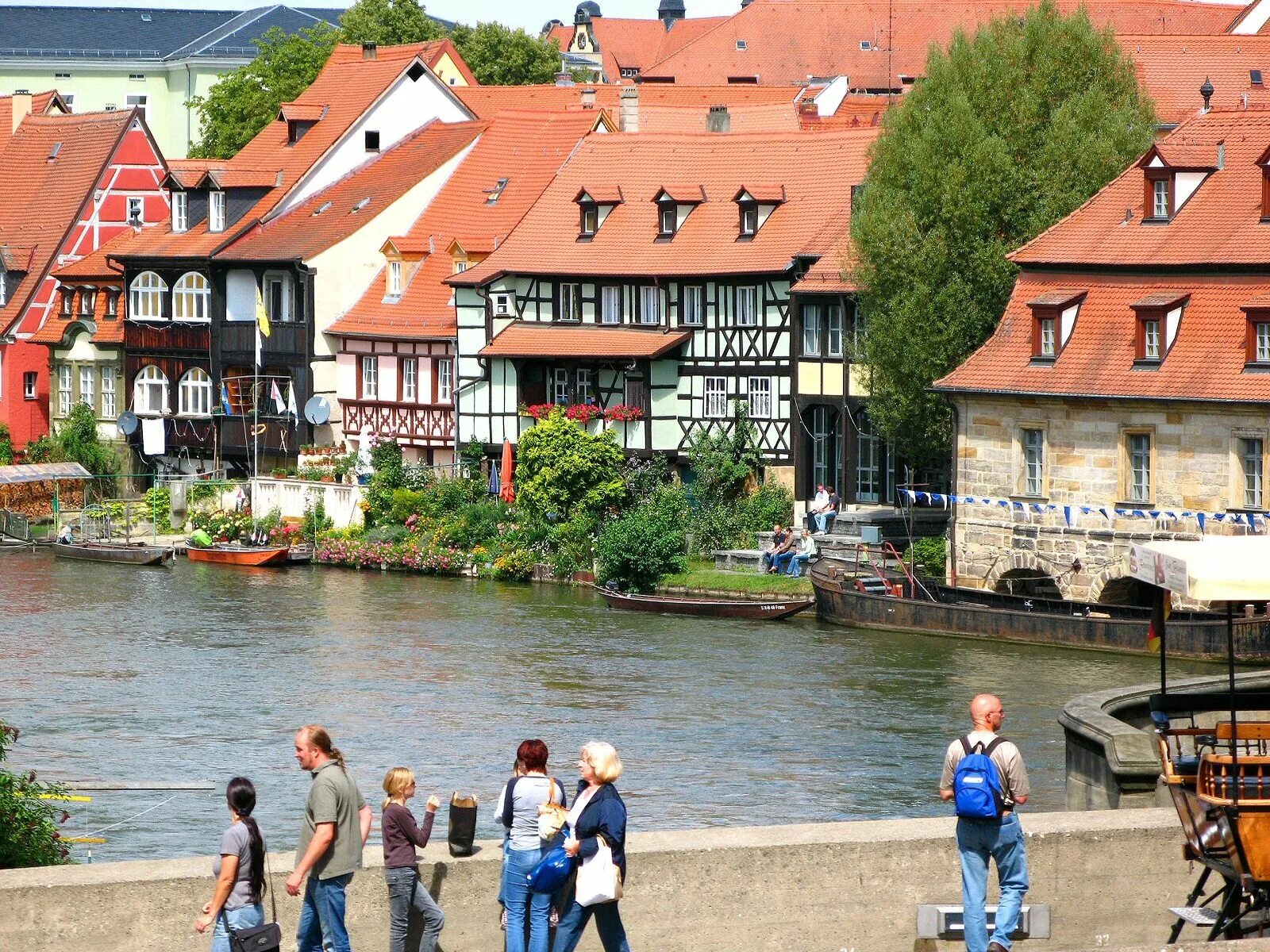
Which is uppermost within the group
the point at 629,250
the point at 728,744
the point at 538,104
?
the point at 538,104

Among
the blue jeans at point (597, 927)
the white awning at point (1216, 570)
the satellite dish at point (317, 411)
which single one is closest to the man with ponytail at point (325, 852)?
the blue jeans at point (597, 927)

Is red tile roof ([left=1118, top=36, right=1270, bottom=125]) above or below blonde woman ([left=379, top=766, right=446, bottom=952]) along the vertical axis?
above

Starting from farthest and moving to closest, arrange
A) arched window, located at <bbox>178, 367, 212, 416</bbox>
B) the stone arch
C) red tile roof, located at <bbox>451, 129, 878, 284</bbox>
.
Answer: arched window, located at <bbox>178, 367, 212, 416</bbox>, red tile roof, located at <bbox>451, 129, 878, 284</bbox>, the stone arch

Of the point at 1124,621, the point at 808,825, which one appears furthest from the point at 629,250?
the point at 808,825

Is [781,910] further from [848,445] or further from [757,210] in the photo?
[757,210]

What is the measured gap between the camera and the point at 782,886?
14.1m

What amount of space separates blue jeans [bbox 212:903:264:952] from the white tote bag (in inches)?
64.8

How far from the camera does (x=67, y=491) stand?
209ft

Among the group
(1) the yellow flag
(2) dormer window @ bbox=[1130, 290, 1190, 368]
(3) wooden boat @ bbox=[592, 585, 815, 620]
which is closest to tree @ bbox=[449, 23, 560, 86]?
(1) the yellow flag

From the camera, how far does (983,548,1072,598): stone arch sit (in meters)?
44.3

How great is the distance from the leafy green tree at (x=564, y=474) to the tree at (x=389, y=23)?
32374mm

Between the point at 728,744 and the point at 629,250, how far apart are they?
23.3m

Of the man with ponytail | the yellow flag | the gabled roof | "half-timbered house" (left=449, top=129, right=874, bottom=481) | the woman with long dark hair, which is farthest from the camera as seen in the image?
the gabled roof

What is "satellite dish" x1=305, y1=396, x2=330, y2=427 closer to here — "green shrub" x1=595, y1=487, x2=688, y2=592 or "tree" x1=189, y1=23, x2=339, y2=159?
"green shrub" x1=595, y1=487, x2=688, y2=592
